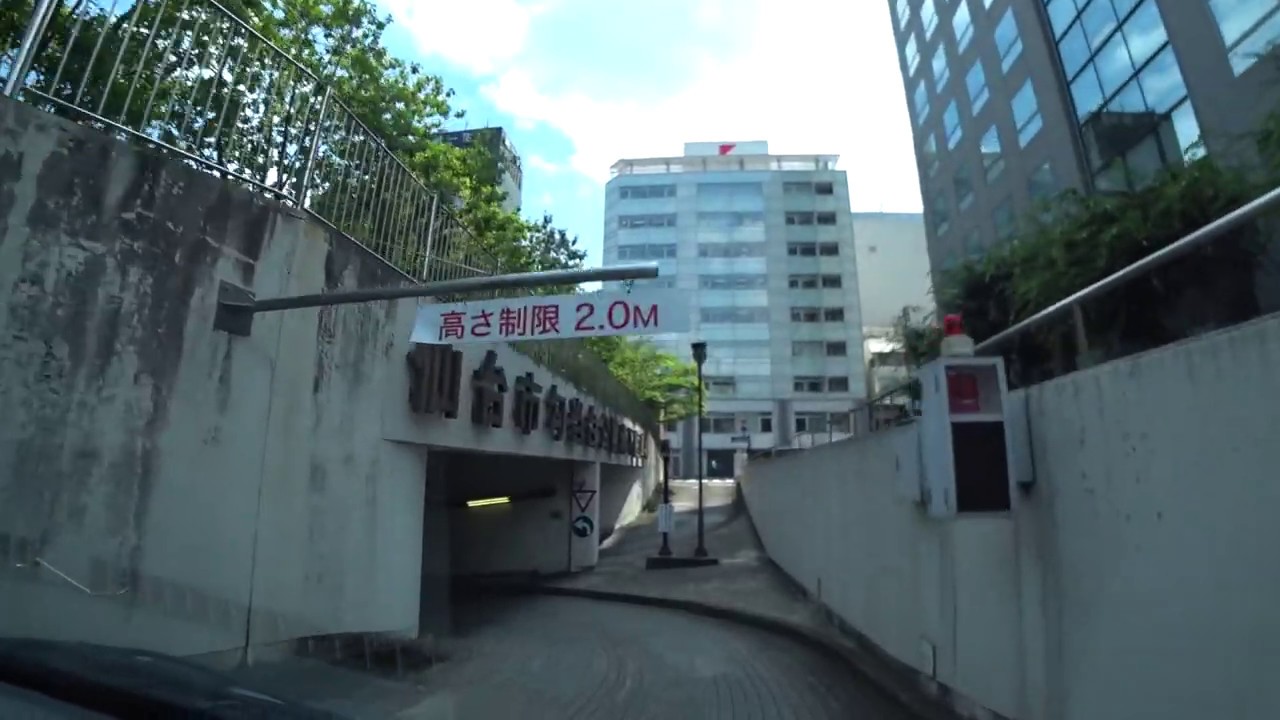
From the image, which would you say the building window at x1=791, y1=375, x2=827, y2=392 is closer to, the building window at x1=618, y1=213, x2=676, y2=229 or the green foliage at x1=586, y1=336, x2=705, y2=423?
the building window at x1=618, y1=213, x2=676, y2=229

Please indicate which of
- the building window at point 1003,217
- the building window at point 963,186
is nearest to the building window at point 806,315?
the building window at point 963,186

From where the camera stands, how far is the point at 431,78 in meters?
15.1

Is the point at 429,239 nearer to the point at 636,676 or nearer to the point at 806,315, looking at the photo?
the point at 636,676

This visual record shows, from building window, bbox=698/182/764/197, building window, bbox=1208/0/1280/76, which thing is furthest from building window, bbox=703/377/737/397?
building window, bbox=1208/0/1280/76

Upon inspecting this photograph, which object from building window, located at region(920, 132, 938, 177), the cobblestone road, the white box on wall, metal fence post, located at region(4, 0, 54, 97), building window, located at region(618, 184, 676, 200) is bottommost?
the cobblestone road

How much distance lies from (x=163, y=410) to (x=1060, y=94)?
20.3m

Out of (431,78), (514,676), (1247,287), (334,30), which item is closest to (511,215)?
(431,78)

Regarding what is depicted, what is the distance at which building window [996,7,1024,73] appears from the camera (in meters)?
20.1

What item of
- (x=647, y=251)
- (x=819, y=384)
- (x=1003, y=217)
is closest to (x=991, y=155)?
(x=1003, y=217)

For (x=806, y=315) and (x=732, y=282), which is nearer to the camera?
(x=806, y=315)

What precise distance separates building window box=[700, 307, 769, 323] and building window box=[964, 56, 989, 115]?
999 inches

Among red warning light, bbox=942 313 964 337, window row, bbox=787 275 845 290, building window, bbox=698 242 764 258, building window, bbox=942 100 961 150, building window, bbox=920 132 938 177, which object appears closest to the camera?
red warning light, bbox=942 313 964 337

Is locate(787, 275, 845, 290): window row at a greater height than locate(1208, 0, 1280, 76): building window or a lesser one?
greater

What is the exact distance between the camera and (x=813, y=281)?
160 ft
